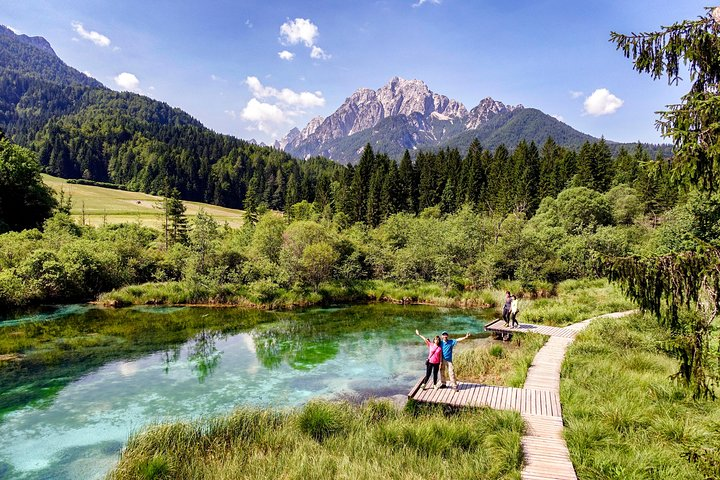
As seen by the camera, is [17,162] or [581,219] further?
[581,219]

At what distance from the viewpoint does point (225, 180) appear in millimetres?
139125

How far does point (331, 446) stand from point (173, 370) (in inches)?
539

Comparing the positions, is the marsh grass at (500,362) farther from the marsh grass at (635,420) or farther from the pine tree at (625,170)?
the pine tree at (625,170)

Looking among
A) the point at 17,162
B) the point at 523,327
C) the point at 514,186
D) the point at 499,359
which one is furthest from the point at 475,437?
the point at 514,186

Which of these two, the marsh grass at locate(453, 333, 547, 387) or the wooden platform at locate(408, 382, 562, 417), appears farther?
the marsh grass at locate(453, 333, 547, 387)

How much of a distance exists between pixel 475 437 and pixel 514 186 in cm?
7431

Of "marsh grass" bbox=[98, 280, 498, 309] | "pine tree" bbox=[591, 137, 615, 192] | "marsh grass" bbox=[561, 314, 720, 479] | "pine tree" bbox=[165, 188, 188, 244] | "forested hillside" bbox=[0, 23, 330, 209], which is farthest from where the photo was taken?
"forested hillside" bbox=[0, 23, 330, 209]

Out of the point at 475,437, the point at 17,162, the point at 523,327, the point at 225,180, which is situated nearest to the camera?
the point at 475,437

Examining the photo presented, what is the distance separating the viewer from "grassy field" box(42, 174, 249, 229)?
78.1 metres

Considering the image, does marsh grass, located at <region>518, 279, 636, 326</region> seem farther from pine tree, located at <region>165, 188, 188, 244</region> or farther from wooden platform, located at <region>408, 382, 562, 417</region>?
pine tree, located at <region>165, 188, 188, 244</region>

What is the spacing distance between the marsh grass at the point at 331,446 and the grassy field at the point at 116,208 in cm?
6589

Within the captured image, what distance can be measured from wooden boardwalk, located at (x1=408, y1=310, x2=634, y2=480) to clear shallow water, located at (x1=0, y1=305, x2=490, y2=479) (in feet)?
15.3

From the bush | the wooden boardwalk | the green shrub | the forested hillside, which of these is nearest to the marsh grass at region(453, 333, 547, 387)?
the green shrub

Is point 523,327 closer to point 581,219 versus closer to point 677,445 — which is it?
point 677,445
